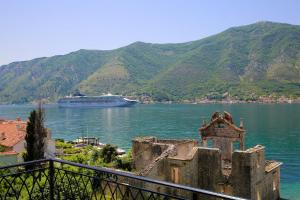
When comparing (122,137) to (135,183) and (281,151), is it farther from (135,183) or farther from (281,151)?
(135,183)

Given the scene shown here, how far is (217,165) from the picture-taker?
2636cm

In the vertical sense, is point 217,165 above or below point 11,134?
below

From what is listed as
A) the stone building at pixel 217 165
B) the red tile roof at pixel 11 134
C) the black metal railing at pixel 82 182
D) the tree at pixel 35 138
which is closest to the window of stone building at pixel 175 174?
the stone building at pixel 217 165

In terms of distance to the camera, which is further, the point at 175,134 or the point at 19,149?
the point at 175,134

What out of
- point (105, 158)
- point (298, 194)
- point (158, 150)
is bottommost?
point (298, 194)

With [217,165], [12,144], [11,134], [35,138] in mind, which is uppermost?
[35,138]

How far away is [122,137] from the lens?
93.9m

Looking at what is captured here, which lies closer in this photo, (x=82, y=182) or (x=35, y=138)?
(x=82, y=182)

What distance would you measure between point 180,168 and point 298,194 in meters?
19.8

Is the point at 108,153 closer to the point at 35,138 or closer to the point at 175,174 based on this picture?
the point at 35,138

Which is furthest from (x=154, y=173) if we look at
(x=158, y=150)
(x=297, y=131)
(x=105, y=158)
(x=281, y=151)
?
(x=297, y=131)

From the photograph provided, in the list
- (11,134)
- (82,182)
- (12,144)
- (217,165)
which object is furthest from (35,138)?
A: (82,182)

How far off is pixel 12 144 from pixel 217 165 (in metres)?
24.2

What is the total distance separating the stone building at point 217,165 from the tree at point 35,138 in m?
8.13
